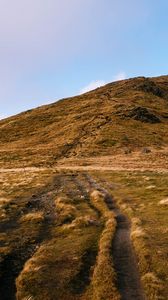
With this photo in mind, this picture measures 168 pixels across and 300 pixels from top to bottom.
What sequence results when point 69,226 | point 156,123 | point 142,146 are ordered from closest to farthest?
1. point 69,226
2. point 142,146
3. point 156,123

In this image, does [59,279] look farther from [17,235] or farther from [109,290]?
[17,235]

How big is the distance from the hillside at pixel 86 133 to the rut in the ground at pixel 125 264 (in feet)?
248

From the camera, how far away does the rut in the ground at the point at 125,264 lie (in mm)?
17380

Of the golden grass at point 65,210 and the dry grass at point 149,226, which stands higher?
the golden grass at point 65,210

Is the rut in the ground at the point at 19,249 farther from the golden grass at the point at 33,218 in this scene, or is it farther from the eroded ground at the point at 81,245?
the golden grass at the point at 33,218

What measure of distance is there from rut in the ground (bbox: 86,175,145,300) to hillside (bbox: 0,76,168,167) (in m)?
75.5

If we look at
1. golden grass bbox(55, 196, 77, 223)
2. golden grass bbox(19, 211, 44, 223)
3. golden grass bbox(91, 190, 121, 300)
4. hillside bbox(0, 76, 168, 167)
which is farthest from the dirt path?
hillside bbox(0, 76, 168, 167)

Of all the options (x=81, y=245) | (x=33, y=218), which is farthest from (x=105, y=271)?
(x=33, y=218)

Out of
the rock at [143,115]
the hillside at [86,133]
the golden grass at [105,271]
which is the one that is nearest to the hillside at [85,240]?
the golden grass at [105,271]

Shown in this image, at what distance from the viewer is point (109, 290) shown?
57.5ft

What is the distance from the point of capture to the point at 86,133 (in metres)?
145

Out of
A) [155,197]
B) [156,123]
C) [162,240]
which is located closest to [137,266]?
[162,240]

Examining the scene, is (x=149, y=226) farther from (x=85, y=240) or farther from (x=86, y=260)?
(x=86, y=260)

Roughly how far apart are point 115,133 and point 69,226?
110 meters
